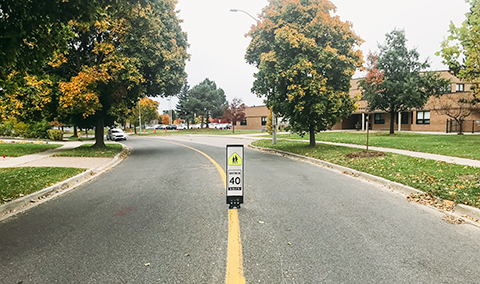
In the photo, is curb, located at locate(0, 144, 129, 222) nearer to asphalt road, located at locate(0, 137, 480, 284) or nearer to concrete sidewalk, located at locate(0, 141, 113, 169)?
asphalt road, located at locate(0, 137, 480, 284)

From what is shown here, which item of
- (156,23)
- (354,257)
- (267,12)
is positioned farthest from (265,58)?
(354,257)

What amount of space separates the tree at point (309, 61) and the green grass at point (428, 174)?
309 centimetres

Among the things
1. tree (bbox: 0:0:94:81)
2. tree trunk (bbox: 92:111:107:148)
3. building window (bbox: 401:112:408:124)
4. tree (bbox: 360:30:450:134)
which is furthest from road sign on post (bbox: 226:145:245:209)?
building window (bbox: 401:112:408:124)

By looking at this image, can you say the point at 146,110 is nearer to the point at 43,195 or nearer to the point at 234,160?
the point at 43,195

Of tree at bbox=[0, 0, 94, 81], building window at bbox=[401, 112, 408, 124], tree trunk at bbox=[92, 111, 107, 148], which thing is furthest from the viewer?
building window at bbox=[401, 112, 408, 124]

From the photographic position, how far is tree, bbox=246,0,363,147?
14188mm

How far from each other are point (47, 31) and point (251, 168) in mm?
7127

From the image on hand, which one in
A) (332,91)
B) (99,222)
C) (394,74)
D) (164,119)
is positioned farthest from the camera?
(164,119)

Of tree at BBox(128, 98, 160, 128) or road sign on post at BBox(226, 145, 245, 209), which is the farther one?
tree at BBox(128, 98, 160, 128)

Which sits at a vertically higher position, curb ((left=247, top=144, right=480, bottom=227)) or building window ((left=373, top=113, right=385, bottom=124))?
building window ((left=373, top=113, right=385, bottom=124))

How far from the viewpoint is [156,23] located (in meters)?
16.1

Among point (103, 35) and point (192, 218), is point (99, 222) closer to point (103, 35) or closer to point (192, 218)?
point (192, 218)

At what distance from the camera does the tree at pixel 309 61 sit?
14188 millimetres

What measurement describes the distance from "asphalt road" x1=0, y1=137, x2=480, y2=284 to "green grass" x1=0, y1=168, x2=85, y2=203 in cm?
113
